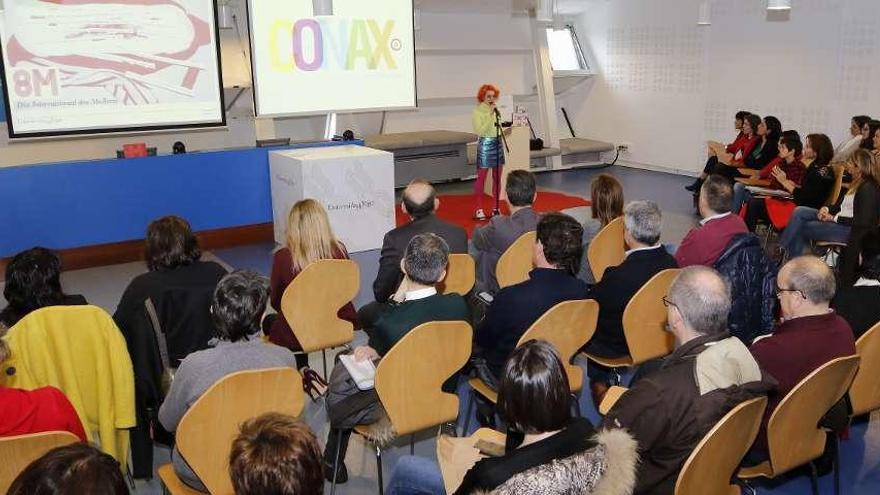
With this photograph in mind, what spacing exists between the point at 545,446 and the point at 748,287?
96.5 inches

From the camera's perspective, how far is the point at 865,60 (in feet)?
28.4

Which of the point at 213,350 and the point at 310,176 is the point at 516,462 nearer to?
the point at 213,350

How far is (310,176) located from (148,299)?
3.64 m

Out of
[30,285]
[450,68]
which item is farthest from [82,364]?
[450,68]

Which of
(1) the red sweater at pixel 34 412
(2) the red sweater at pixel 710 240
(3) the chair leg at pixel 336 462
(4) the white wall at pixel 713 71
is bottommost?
(3) the chair leg at pixel 336 462

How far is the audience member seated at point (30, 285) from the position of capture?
2926mm

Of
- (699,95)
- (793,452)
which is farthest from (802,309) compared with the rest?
(699,95)

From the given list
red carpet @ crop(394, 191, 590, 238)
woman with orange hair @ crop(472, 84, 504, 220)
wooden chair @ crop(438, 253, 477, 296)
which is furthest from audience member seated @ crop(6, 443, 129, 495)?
woman with orange hair @ crop(472, 84, 504, 220)

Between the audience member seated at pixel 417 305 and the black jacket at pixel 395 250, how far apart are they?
3.08ft

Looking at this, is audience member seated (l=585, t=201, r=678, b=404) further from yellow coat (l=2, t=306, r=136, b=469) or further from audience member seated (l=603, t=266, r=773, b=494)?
yellow coat (l=2, t=306, r=136, b=469)

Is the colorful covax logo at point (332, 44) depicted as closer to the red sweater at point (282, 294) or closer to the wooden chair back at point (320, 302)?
the red sweater at point (282, 294)

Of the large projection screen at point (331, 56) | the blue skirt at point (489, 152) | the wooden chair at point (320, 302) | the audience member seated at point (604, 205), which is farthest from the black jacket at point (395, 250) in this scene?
the blue skirt at point (489, 152)

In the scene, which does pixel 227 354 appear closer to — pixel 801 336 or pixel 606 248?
pixel 801 336

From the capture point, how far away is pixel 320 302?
3811mm
